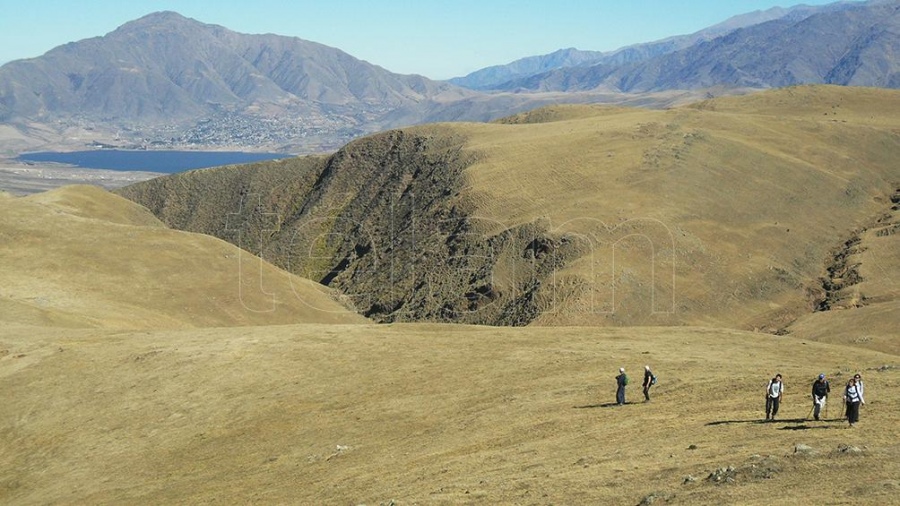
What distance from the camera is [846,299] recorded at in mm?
78062

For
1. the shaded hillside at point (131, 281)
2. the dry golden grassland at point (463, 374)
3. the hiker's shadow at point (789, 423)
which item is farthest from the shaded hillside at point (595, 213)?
the hiker's shadow at point (789, 423)

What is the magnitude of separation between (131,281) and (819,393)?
65.5 metres

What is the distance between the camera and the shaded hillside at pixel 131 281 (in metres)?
64.9

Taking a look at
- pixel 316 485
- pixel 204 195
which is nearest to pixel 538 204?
pixel 316 485

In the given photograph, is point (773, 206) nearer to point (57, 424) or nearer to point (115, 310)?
point (115, 310)

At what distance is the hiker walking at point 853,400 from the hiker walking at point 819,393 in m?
0.81

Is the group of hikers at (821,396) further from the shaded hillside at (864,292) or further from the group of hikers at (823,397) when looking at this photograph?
the shaded hillside at (864,292)

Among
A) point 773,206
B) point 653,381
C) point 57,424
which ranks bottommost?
point 57,424

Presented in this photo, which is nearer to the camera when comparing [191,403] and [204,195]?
[191,403]

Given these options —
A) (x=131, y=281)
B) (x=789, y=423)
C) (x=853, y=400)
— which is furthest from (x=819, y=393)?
(x=131, y=281)

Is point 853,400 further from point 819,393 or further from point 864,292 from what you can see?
point 864,292

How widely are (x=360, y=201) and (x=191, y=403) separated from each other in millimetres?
102981

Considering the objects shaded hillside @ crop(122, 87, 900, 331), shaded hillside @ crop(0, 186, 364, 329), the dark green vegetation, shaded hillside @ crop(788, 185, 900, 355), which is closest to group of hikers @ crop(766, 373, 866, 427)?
shaded hillside @ crop(788, 185, 900, 355)

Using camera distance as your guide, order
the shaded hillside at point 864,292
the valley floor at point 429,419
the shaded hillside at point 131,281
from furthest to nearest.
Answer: the shaded hillside at point 131,281, the shaded hillside at point 864,292, the valley floor at point 429,419
